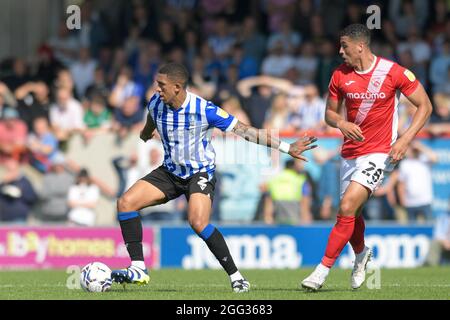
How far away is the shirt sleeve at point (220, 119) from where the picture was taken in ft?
38.6

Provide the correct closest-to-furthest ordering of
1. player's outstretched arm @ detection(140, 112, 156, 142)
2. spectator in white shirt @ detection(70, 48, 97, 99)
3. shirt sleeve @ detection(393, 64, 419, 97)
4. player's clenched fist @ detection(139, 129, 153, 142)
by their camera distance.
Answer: shirt sleeve @ detection(393, 64, 419, 97)
player's outstretched arm @ detection(140, 112, 156, 142)
player's clenched fist @ detection(139, 129, 153, 142)
spectator in white shirt @ detection(70, 48, 97, 99)

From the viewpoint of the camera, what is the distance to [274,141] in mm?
11602

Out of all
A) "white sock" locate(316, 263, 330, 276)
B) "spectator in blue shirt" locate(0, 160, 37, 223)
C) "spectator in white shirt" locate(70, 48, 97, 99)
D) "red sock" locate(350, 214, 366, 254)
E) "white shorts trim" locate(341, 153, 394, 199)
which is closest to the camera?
"white sock" locate(316, 263, 330, 276)

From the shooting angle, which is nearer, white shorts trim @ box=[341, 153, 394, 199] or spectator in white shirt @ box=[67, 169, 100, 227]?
white shorts trim @ box=[341, 153, 394, 199]

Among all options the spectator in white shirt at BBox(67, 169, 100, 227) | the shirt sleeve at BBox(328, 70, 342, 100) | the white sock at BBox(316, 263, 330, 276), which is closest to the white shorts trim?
the shirt sleeve at BBox(328, 70, 342, 100)

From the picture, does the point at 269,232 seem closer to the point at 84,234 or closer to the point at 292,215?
the point at 292,215

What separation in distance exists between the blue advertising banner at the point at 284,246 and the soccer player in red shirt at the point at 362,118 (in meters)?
7.61

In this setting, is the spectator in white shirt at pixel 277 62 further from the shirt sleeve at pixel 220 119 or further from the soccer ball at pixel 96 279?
the soccer ball at pixel 96 279

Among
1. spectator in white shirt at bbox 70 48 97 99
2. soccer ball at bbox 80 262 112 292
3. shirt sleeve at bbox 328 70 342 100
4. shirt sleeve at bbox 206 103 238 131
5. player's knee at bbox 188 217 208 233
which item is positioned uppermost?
spectator in white shirt at bbox 70 48 97 99

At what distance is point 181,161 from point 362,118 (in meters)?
1.90

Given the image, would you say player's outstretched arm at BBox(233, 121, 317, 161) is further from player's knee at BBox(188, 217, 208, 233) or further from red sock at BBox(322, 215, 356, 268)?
player's knee at BBox(188, 217, 208, 233)

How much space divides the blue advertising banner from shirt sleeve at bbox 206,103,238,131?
7734mm

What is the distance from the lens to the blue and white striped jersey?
38.8ft

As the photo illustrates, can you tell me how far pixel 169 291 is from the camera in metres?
11.8
